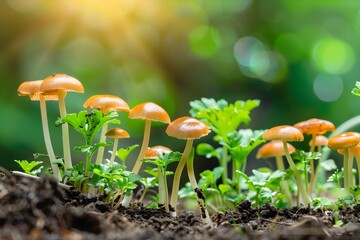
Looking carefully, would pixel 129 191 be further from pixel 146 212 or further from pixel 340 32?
pixel 340 32

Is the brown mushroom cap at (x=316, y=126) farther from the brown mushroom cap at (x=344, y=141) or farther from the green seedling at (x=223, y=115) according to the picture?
the green seedling at (x=223, y=115)

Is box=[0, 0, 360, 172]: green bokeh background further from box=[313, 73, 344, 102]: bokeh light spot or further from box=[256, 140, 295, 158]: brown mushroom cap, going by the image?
box=[256, 140, 295, 158]: brown mushroom cap

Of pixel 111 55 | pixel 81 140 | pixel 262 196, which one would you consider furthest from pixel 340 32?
pixel 262 196

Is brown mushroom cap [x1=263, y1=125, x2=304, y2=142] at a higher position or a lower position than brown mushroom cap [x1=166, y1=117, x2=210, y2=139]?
lower

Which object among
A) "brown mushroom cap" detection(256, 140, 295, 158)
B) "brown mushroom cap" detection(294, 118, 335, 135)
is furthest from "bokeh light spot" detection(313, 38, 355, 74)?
"brown mushroom cap" detection(294, 118, 335, 135)

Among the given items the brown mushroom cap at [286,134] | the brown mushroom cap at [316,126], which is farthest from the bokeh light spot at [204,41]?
the brown mushroom cap at [286,134]

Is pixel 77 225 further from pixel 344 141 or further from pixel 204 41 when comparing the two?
pixel 204 41
